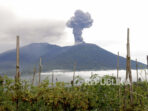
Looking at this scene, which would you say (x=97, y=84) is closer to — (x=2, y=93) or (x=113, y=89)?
(x=113, y=89)

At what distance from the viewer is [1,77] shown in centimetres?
658

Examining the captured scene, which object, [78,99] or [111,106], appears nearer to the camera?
[78,99]

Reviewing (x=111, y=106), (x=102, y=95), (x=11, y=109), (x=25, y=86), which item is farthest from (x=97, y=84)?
(x=11, y=109)

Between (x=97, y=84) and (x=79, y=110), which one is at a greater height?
(x=97, y=84)

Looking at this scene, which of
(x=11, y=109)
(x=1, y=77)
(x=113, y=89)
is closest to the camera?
(x=11, y=109)

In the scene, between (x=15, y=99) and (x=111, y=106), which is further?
(x=111, y=106)

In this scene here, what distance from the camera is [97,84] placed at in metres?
7.09

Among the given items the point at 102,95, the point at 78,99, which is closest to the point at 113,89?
the point at 102,95

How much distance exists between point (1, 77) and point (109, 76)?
3640 millimetres

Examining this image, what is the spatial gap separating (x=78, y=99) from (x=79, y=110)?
0.35m

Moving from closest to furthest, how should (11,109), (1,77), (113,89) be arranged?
(11,109), (1,77), (113,89)

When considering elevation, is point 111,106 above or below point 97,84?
below

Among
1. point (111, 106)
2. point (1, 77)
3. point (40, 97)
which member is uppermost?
point (1, 77)

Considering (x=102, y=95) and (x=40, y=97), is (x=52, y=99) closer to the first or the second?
(x=40, y=97)
